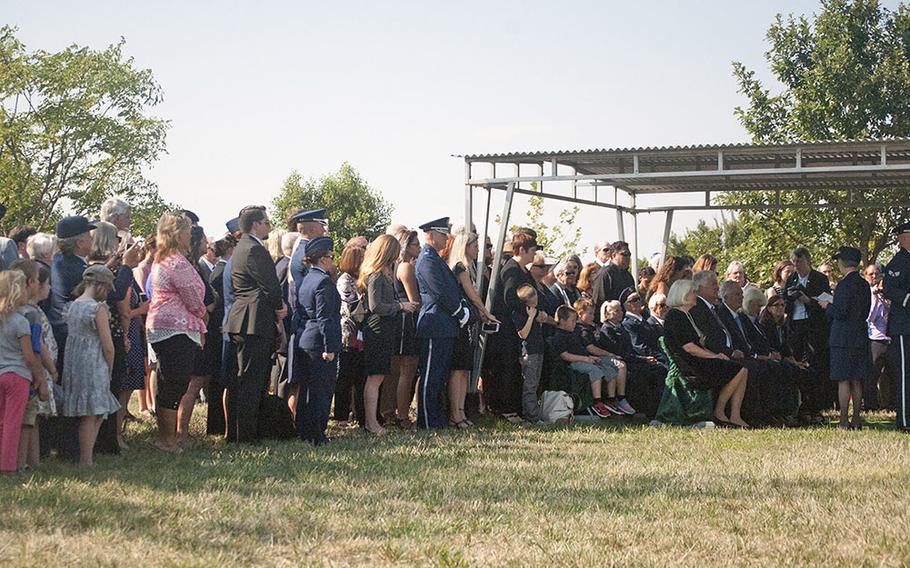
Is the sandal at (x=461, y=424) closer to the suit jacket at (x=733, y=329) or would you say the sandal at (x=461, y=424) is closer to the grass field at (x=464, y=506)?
the grass field at (x=464, y=506)

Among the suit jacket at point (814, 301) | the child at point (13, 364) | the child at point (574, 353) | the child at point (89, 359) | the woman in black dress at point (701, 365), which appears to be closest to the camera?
the child at point (13, 364)

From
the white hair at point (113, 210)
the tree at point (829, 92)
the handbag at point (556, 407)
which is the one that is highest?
the tree at point (829, 92)

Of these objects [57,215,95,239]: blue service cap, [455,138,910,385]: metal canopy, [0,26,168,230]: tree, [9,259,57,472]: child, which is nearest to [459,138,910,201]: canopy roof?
[455,138,910,385]: metal canopy

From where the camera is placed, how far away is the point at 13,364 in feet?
25.2

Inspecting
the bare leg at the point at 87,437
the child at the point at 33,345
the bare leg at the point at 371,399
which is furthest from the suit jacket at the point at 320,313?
the child at the point at 33,345

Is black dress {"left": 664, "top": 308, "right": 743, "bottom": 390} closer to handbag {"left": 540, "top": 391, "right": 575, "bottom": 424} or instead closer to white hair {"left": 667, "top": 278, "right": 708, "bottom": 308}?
white hair {"left": 667, "top": 278, "right": 708, "bottom": 308}

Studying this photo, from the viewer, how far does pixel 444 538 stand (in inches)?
231

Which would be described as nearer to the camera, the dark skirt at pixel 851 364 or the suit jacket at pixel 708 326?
the dark skirt at pixel 851 364

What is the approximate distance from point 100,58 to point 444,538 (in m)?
44.5

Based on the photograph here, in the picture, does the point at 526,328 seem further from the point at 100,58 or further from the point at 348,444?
the point at 100,58

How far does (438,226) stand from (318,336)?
2185 mm

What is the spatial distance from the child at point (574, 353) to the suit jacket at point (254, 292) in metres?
4.19

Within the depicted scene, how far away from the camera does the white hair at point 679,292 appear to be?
12117 millimetres

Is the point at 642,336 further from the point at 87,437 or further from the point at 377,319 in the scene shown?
the point at 87,437
